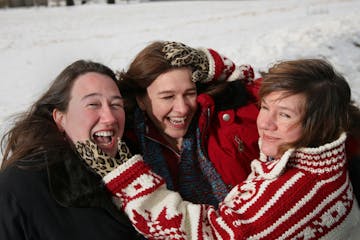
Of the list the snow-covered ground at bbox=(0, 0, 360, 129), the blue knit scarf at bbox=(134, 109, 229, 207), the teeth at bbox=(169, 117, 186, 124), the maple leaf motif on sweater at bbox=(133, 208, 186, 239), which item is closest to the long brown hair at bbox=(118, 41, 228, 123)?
the blue knit scarf at bbox=(134, 109, 229, 207)

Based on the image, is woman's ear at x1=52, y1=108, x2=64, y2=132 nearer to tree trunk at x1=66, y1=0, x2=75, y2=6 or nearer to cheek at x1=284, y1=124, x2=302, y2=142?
cheek at x1=284, y1=124, x2=302, y2=142

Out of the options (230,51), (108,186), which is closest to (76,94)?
(108,186)

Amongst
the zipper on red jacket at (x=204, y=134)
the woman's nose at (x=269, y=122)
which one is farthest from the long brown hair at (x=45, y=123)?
the woman's nose at (x=269, y=122)

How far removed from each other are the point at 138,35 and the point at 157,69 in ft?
31.5

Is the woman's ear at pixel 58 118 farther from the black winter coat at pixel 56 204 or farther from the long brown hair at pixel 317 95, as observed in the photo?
the long brown hair at pixel 317 95

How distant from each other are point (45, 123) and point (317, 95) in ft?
5.65

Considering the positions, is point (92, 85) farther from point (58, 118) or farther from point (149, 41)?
point (149, 41)

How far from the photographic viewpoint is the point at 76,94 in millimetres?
2445

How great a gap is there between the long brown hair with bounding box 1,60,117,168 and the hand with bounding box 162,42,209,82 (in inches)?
20.2

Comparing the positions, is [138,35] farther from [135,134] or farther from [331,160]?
[331,160]

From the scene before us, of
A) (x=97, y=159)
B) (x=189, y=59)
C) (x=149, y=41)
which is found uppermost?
(x=189, y=59)

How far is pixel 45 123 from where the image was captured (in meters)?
2.48

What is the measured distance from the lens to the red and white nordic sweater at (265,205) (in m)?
2.13

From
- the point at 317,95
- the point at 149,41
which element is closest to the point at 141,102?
the point at 317,95
